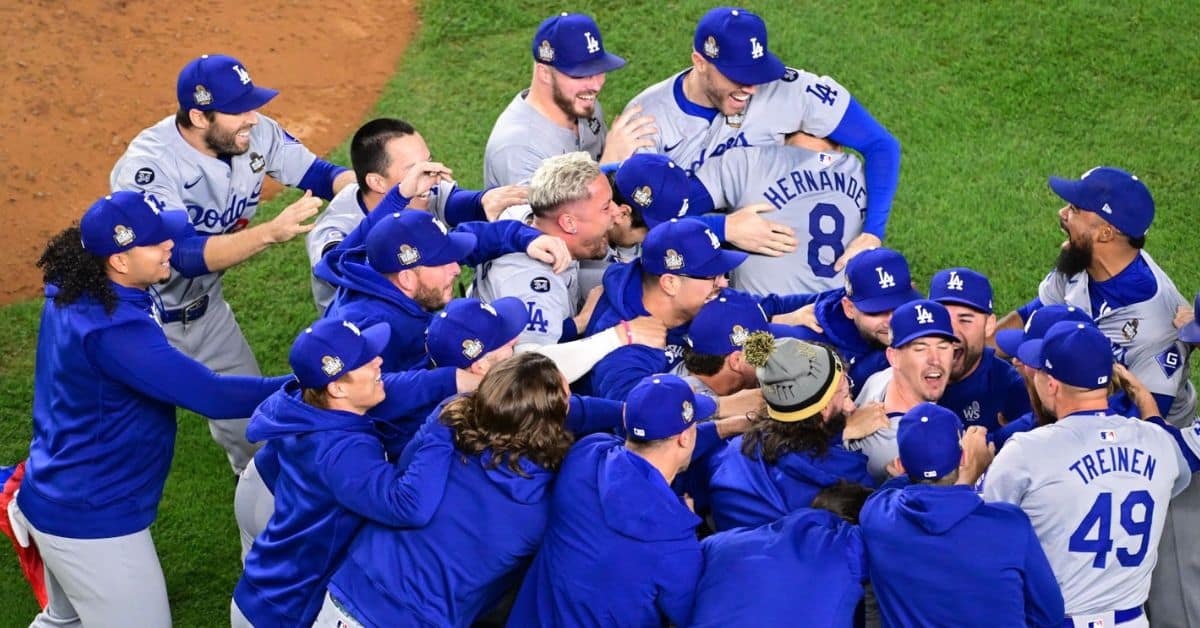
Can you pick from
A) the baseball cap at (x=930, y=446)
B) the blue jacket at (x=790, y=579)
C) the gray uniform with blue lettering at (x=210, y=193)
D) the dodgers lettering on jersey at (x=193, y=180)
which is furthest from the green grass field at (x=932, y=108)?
the baseball cap at (x=930, y=446)

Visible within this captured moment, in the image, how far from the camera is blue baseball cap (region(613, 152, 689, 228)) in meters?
5.72

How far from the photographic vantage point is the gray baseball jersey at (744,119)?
6.35 meters

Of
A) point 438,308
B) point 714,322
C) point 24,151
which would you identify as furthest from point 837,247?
point 24,151

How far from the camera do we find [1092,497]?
4438 mm

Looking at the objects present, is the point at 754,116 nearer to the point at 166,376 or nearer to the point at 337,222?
the point at 337,222

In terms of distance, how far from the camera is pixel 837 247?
6168 mm

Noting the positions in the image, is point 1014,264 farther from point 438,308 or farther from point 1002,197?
point 438,308

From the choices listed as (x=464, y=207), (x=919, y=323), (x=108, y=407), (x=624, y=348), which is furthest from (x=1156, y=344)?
(x=108, y=407)

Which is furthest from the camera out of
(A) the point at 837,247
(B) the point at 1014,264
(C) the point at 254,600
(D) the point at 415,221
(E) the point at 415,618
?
(B) the point at 1014,264

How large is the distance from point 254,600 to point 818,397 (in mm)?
1987

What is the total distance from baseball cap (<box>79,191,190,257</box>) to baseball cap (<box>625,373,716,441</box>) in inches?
76.4

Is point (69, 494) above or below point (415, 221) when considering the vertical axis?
below

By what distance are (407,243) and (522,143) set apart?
1271 millimetres

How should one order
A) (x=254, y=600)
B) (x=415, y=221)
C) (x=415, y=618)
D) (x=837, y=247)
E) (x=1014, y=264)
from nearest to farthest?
1. (x=415, y=618)
2. (x=254, y=600)
3. (x=415, y=221)
4. (x=837, y=247)
5. (x=1014, y=264)
